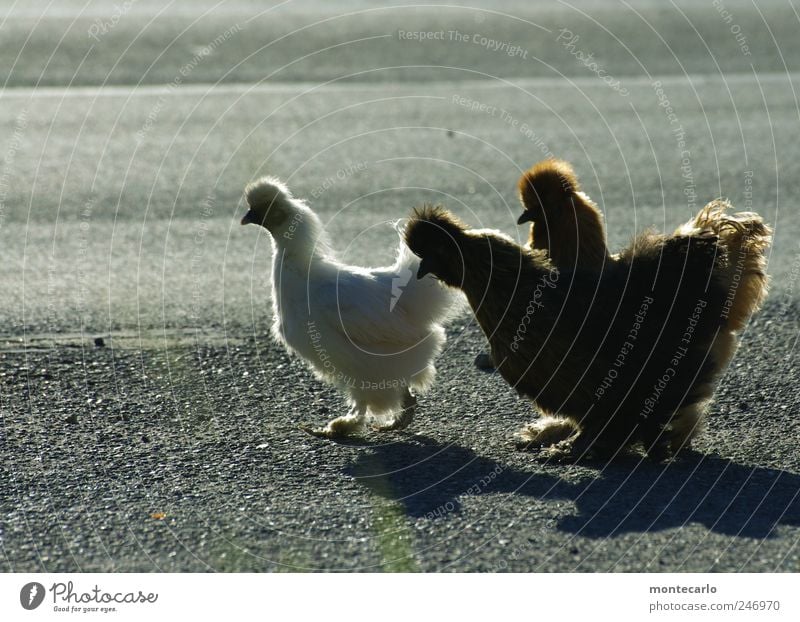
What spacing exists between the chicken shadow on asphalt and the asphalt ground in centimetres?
2

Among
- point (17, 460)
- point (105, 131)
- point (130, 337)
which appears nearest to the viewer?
point (17, 460)

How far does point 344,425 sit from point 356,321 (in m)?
0.58

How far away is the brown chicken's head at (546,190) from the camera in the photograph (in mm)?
6613

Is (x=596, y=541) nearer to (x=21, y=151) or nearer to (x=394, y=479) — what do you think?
(x=394, y=479)

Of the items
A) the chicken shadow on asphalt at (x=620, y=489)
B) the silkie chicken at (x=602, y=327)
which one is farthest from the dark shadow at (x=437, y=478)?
the silkie chicken at (x=602, y=327)

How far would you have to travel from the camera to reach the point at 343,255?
9125 millimetres

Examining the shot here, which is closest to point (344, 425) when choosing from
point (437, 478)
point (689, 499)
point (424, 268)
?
point (437, 478)

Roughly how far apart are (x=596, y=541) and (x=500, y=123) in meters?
9.90

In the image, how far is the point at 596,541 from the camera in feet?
14.7

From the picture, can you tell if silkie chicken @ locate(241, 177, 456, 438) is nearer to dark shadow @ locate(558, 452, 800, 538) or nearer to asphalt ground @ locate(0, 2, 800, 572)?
asphalt ground @ locate(0, 2, 800, 572)

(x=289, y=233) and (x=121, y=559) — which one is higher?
(x=289, y=233)

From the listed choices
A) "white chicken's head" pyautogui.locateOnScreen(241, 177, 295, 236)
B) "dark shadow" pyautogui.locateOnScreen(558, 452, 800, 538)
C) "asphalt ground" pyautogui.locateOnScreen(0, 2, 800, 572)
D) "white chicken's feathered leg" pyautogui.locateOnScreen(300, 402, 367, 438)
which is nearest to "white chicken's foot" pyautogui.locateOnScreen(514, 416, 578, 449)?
"asphalt ground" pyautogui.locateOnScreen(0, 2, 800, 572)

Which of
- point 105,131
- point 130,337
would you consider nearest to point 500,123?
point 105,131
